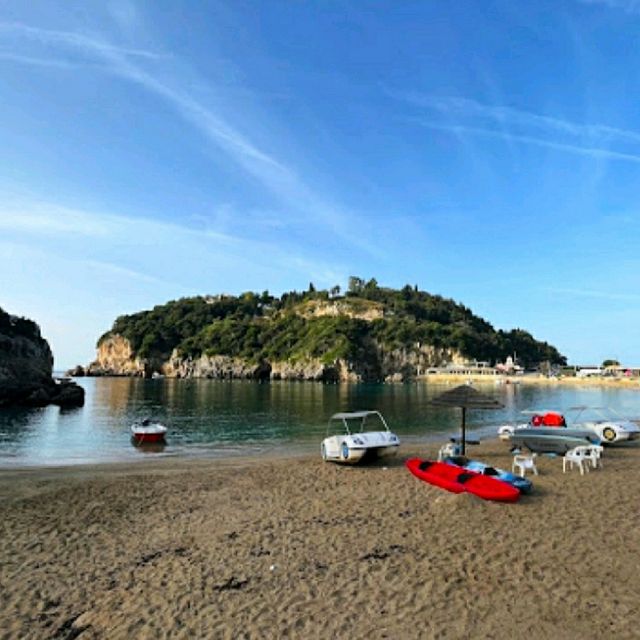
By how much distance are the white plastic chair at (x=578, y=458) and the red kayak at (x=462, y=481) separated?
5195 mm

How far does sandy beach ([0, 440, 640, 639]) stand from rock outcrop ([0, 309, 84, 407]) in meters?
50.2

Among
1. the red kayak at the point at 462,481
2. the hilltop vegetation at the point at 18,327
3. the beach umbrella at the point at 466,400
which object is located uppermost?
the hilltop vegetation at the point at 18,327

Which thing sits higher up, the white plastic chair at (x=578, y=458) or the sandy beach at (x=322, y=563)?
the white plastic chair at (x=578, y=458)

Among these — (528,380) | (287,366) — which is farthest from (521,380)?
(287,366)

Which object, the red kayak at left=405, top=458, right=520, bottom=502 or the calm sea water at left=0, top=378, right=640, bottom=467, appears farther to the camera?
the calm sea water at left=0, top=378, right=640, bottom=467

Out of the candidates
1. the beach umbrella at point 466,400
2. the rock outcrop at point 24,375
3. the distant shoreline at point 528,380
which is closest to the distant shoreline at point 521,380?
the distant shoreline at point 528,380

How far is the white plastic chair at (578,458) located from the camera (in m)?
18.4

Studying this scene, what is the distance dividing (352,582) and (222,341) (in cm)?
19207

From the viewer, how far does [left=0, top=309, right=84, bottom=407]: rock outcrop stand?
58.9 m

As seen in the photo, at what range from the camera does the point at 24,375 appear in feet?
202

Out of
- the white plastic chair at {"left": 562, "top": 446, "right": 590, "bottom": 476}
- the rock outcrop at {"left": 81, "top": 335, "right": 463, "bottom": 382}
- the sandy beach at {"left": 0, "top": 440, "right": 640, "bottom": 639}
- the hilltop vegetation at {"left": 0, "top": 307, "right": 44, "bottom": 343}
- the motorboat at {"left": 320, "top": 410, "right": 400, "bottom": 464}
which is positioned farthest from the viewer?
the rock outcrop at {"left": 81, "top": 335, "right": 463, "bottom": 382}

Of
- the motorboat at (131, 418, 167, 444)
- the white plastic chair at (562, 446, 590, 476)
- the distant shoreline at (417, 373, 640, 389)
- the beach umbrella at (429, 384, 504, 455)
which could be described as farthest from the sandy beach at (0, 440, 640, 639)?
the distant shoreline at (417, 373, 640, 389)

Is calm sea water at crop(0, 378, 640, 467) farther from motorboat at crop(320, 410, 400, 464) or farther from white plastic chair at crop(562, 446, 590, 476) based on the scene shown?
white plastic chair at crop(562, 446, 590, 476)

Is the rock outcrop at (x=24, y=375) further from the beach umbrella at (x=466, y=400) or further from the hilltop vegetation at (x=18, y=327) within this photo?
the beach umbrella at (x=466, y=400)
